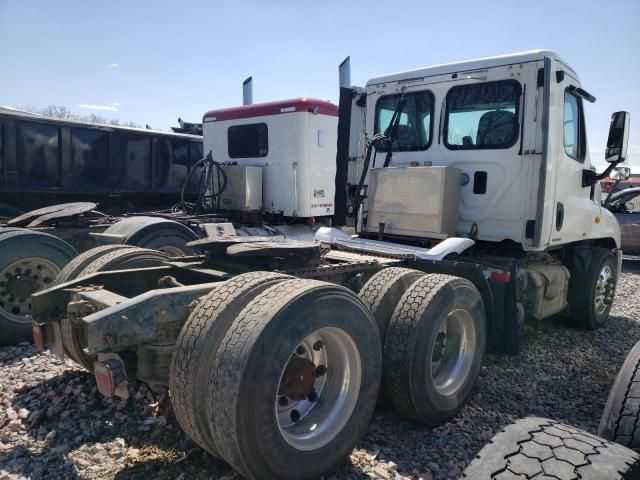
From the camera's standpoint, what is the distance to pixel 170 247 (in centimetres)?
689

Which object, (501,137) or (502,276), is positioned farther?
(501,137)

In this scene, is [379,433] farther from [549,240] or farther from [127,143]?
[127,143]

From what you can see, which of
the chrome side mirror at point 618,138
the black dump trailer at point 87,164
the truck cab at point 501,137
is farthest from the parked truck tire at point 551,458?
the black dump trailer at point 87,164

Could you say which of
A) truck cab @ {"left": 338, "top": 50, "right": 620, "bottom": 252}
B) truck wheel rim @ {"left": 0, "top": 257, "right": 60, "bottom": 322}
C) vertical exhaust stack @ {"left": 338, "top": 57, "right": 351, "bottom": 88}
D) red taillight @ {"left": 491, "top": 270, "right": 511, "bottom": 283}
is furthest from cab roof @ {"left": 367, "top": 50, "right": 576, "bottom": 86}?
truck wheel rim @ {"left": 0, "top": 257, "right": 60, "bottom": 322}

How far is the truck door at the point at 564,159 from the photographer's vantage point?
199 inches

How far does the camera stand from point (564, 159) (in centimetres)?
543

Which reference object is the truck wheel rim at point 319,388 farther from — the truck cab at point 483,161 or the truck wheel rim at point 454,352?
the truck cab at point 483,161

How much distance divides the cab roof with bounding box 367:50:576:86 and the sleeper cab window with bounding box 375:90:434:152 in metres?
0.19

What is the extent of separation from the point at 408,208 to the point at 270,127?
4.11 meters

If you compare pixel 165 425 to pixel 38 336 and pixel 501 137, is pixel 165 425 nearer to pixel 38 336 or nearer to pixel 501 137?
pixel 38 336

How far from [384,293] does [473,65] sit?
2.80 meters

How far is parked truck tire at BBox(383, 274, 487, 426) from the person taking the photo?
3.62 meters

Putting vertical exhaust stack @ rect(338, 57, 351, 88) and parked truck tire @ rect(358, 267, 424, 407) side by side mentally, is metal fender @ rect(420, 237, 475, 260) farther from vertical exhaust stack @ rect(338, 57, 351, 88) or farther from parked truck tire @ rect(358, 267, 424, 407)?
vertical exhaust stack @ rect(338, 57, 351, 88)

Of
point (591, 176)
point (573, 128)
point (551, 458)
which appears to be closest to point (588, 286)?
point (591, 176)
